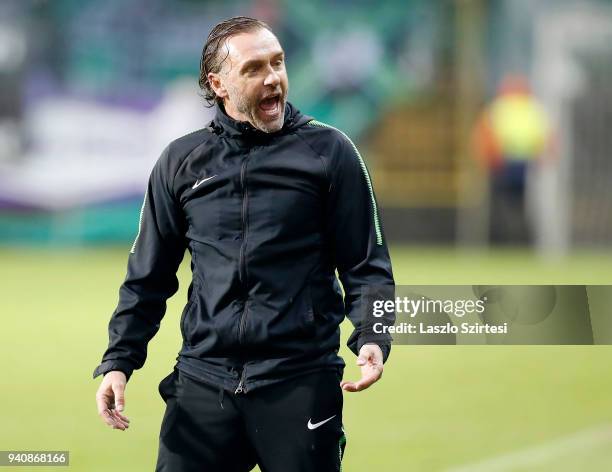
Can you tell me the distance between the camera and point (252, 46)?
4.09 metres

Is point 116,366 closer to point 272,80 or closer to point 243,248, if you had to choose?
point 243,248

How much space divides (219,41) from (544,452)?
3.77 meters

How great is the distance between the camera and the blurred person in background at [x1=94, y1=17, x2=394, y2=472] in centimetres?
401

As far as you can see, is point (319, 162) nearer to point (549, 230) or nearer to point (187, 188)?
point (187, 188)

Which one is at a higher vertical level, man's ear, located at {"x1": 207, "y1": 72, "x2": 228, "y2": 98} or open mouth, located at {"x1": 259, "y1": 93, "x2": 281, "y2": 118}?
man's ear, located at {"x1": 207, "y1": 72, "x2": 228, "y2": 98}

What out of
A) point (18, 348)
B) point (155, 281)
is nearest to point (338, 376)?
point (155, 281)

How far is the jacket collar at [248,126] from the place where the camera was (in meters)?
4.09

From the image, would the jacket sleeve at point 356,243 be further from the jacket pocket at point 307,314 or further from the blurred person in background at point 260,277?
the jacket pocket at point 307,314

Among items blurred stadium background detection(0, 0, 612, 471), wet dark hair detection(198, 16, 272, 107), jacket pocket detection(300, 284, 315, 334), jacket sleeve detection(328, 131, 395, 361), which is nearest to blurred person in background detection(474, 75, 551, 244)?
blurred stadium background detection(0, 0, 612, 471)

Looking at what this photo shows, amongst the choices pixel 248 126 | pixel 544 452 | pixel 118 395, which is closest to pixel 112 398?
pixel 118 395

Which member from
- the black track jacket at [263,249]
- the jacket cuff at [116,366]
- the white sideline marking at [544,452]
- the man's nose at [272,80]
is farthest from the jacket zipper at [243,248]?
the white sideline marking at [544,452]

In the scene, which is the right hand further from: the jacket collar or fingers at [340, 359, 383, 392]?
the jacket collar

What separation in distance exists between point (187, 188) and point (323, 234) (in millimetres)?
410

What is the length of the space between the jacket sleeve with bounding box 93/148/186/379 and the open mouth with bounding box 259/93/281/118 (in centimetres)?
33
